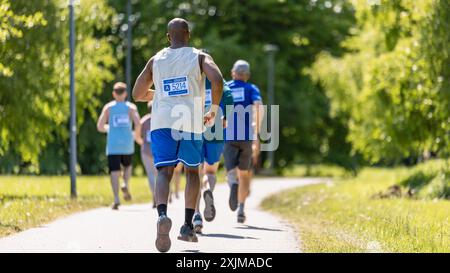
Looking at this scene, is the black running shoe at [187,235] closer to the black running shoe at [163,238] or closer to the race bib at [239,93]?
the black running shoe at [163,238]

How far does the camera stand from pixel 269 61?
43281mm

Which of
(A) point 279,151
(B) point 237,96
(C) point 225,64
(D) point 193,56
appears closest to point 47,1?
(B) point 237,96

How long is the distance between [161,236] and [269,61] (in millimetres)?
34340

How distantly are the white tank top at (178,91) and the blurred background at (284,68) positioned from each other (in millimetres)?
3859

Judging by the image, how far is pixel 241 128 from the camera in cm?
1435

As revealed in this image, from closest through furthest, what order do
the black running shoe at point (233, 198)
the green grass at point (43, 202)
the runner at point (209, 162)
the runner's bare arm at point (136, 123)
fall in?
the runner at point (209, 162) → the green grass at point (43, 202) → the black running shoe at point (233, 198) → the runner's bare arm at point (136, 123)

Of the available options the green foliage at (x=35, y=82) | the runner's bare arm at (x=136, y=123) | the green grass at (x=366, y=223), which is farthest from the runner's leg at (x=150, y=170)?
the green foliage at (x=35, y=82)

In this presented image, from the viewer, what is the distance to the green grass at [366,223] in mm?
10156

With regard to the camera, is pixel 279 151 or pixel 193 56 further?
pixel 279 151

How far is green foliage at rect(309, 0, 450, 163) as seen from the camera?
18953 millimetres

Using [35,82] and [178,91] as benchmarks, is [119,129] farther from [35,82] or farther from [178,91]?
[178,91]

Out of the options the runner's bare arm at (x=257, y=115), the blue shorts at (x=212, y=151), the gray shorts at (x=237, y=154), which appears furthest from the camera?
the gray shorts at (x=237, y=154)

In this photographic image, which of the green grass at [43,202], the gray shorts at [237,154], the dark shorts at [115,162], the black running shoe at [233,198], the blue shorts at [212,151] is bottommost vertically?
the green grass at [43,202]
